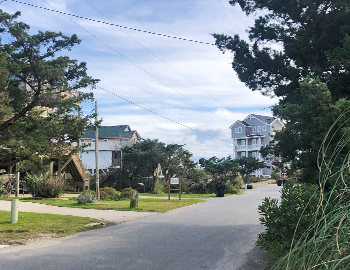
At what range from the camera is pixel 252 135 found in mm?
76500

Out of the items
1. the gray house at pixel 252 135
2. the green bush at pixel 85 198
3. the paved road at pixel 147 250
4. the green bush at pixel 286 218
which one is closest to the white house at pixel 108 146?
the green bush at pixel 85 198

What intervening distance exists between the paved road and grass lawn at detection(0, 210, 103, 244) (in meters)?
0.63

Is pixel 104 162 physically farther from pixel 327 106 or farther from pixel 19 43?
pixel 327 106

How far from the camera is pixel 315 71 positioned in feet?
31.2

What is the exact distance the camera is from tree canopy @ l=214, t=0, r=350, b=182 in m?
8.23

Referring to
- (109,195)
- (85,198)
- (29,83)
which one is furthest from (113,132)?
(29,83)

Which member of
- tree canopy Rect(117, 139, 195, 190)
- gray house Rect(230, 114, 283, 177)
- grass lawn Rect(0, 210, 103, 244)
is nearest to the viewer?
grass lawn Rect(0, 210, 103, 244)

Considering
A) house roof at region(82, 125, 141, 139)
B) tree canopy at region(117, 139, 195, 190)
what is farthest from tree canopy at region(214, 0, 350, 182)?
house roof at region(82, 125, 141, 139)

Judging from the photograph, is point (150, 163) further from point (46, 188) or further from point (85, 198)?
point (85, 198)

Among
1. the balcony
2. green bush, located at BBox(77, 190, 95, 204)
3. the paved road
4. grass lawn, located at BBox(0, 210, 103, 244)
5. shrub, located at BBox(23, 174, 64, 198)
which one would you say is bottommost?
the paved road

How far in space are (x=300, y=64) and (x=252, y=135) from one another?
2626 inches

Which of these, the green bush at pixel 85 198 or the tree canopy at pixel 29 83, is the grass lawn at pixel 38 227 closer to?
the tree canopy at pixel 29 83

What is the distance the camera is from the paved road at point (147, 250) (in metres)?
7.06

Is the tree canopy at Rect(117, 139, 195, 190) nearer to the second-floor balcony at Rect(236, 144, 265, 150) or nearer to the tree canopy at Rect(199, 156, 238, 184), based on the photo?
the tree canopy at Rect(199, 156, 238, 184)
